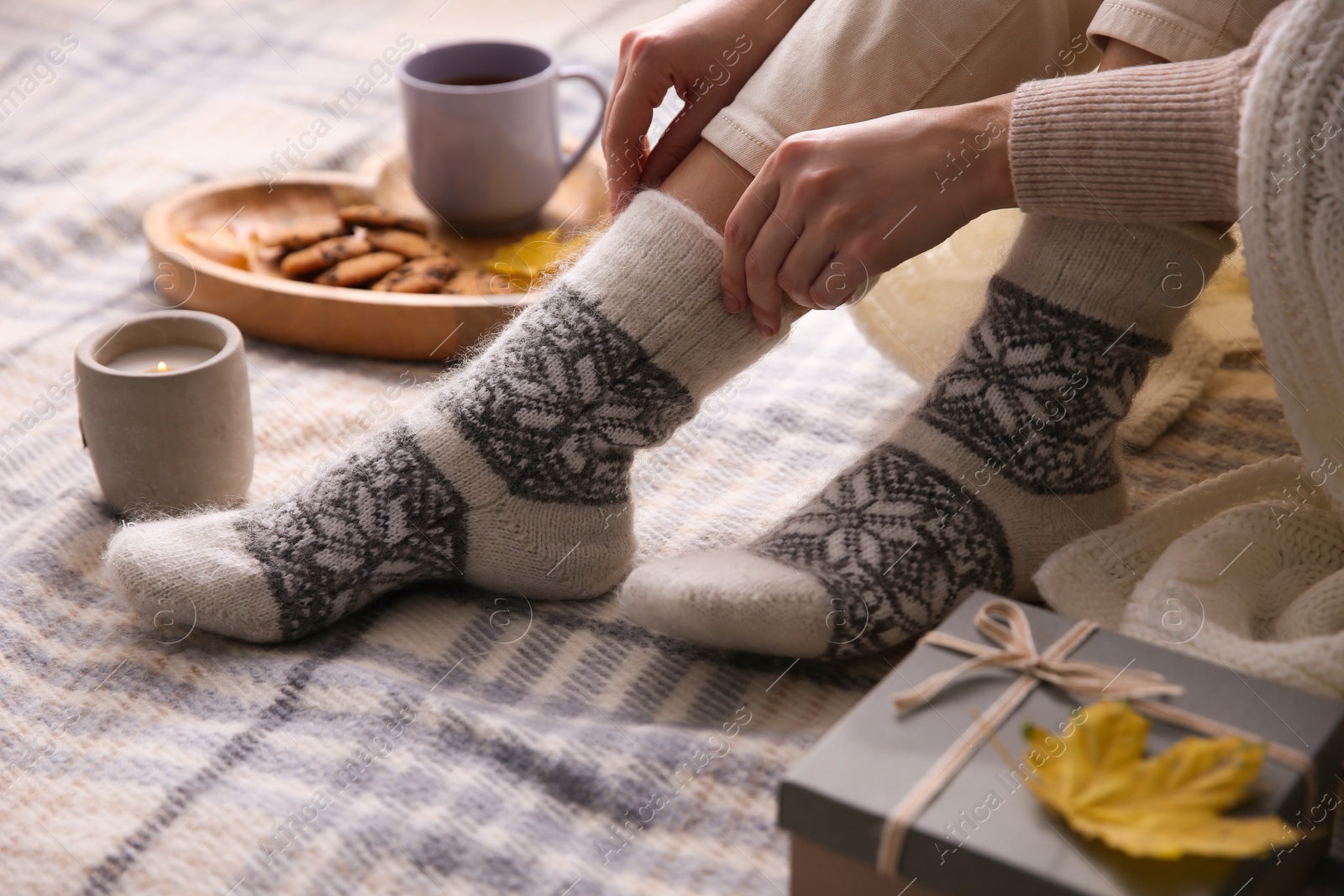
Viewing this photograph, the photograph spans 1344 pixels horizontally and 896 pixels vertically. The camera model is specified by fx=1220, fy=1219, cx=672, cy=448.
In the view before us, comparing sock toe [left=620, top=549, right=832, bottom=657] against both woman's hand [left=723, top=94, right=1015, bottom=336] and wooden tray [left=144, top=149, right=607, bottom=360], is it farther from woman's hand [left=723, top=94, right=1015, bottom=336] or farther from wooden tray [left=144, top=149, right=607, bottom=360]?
wooden tray [left=144, top=149, right=607, bottom=360]

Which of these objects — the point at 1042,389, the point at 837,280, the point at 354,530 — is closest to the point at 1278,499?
the point at 1042,389

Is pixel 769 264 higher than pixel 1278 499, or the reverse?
pixel 769 264

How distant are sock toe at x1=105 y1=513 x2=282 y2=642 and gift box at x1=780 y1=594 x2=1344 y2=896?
0.36 metres

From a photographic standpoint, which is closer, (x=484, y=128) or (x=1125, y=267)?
(x=1125, y=267)

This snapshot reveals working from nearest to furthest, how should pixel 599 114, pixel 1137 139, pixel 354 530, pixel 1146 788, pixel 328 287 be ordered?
pixel 1146 788, pixel 1137 139, pixel 354 530, pixel 328 287, pixel 599 114

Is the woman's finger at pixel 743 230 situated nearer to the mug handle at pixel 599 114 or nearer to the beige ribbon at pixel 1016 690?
the beige ribbon at pixel 1016 690

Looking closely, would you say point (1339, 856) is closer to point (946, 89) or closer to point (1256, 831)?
A: point (1256, 831)

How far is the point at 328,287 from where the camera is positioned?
1.01m

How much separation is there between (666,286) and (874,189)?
12 centimetres

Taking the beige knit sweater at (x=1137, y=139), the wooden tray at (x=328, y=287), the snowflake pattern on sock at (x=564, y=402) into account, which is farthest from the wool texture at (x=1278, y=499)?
the wooden tray at (x=328, y=287)

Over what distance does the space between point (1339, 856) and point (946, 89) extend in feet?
1.44

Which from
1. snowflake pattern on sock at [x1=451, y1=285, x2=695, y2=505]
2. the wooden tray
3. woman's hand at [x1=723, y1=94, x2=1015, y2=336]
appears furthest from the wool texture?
the wooden tray

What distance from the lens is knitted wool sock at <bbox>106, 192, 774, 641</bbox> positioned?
68 centimetres

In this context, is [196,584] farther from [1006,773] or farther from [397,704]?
[1006,773]
